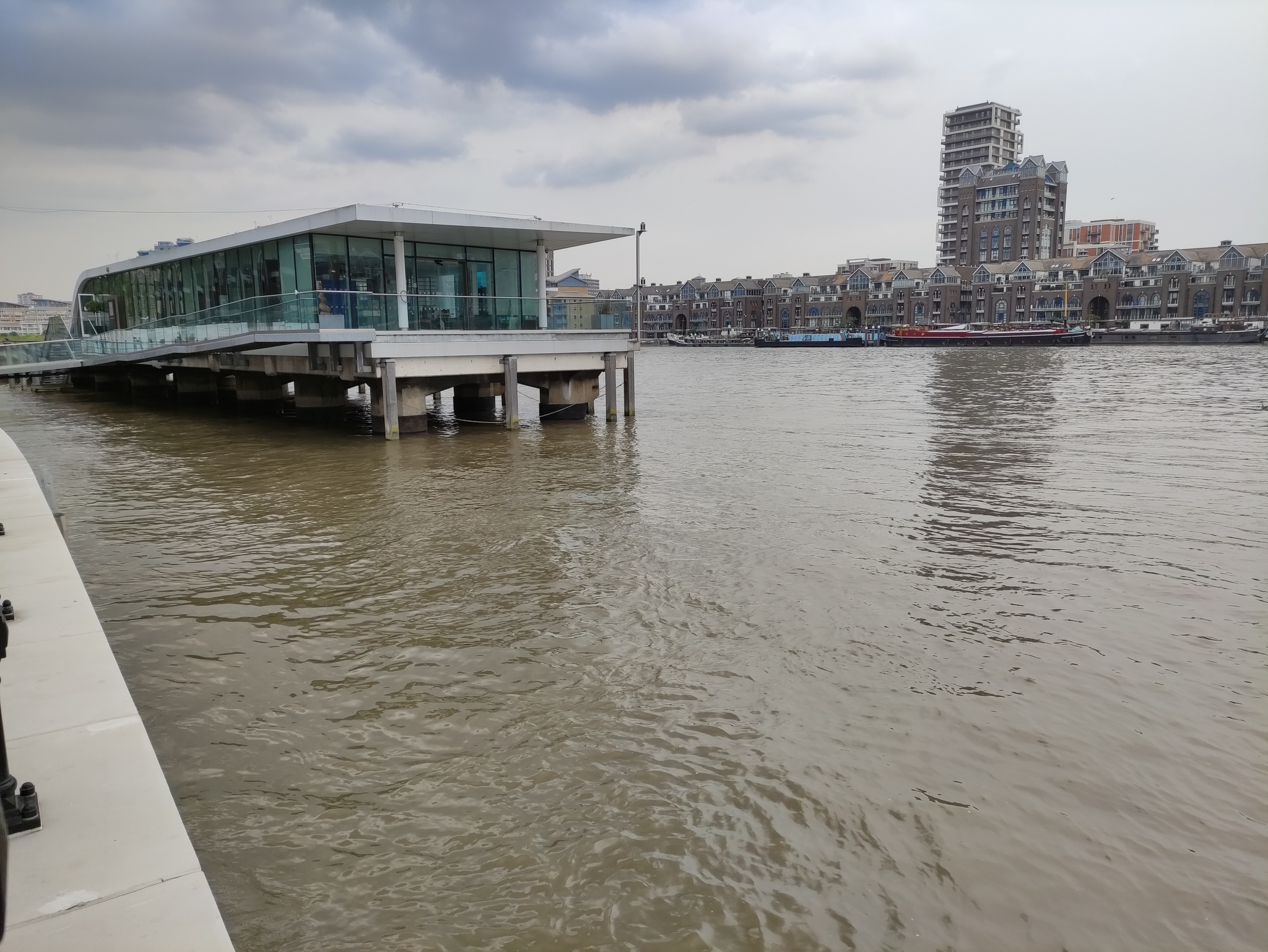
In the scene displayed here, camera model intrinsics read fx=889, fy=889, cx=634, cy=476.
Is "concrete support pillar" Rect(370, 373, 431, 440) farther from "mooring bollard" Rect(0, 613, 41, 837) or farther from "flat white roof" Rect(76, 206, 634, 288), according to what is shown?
"mooring bollard" Rect(0, 613, 41, 837)

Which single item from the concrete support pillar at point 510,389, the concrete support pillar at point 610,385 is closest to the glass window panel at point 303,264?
the concrete support pillar at point 510,389

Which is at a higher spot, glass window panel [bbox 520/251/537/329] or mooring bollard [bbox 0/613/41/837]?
glass window panel [bbox 520/251/537/329]

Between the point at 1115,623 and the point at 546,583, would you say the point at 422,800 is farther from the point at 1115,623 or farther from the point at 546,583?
the point at 1115,623

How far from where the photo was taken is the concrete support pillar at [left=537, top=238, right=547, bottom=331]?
1032 inches

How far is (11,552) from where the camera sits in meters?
8.35

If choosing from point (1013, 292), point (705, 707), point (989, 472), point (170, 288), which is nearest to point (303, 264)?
point (170, 288)

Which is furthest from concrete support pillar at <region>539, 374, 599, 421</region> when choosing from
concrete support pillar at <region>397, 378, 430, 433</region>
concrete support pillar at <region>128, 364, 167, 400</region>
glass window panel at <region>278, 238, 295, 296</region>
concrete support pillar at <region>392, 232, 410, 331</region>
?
concrete support pillar at <region>128, 364, 167, 400</region>

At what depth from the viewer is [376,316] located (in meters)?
22.1

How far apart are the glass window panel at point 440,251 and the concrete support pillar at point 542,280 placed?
2355mm

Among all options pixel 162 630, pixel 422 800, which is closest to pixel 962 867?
Answer: pixel 422 800

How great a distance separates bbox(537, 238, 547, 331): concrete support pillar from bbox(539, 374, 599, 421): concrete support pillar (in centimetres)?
207

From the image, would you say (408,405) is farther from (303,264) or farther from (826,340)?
(826,340)

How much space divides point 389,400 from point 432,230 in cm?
521

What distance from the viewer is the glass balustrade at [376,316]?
70.8ft
